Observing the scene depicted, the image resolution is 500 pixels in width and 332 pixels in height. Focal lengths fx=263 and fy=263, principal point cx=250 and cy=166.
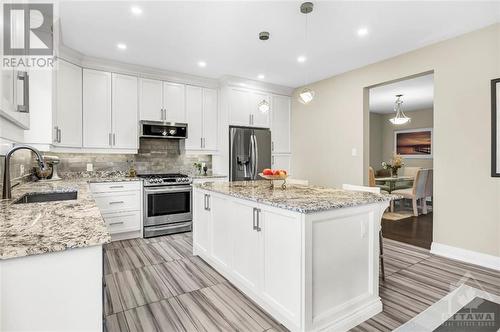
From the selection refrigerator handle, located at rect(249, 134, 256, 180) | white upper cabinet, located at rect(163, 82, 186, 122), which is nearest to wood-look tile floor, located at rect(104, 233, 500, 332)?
refrigerator handle, located at rect(249, 134, 256, 180)

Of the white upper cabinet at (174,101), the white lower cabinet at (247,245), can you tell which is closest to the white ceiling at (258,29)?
the white upper cabinet at (174,101)

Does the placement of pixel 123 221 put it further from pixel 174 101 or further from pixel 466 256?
pixel 466 256

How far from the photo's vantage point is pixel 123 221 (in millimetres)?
3842

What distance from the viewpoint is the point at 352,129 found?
14.2 ft

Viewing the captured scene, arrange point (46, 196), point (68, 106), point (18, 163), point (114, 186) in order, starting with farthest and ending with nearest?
point (114, 186)
point (68, 106)
point (18, 163)
point (46, 196)

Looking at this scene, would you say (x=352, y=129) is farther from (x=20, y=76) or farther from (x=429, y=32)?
(x=20, y=76)

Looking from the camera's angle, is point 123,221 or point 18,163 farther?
point 123,221

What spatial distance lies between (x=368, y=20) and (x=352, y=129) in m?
1.86

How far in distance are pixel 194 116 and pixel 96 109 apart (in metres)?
1.52

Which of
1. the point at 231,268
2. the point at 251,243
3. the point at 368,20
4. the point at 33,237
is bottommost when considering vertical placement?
the point at 231,268

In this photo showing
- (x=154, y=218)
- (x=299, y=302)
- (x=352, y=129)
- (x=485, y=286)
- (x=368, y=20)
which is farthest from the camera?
(x=352, y=129)

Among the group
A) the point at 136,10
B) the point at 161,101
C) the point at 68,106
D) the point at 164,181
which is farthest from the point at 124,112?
the point at 136,10

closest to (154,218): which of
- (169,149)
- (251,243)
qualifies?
(169,149)

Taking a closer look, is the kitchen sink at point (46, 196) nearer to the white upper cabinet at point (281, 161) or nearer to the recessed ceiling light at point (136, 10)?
the recessed ceiling light at point (136, 10)
